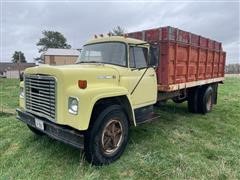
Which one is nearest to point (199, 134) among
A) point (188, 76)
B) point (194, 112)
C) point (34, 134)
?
point (188, 76)

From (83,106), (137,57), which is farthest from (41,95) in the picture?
(137,57)

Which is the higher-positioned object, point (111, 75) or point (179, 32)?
point (179, 32)

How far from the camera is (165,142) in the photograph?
5.50m

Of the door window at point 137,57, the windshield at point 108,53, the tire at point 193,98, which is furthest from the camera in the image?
the tire at point 193,98

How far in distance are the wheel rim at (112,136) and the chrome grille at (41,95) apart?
95 centimetres

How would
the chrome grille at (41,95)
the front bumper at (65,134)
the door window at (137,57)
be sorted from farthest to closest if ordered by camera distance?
the door window at (137,57), the chrome grille at (41,95), the front bumper at (65,134)

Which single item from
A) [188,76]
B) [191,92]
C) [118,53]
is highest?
[118,53]

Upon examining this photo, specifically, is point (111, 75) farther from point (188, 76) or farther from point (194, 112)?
point (194, 112)

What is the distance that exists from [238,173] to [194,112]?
15.1ft

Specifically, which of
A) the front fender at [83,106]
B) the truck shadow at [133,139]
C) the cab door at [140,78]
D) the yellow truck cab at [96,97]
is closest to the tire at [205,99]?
the truck shadow at [133,139]

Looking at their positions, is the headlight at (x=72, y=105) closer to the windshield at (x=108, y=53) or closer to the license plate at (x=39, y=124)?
the license plate at (x=39, y=124)

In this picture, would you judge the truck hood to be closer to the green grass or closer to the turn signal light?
the turn signal light

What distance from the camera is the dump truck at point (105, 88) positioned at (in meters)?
3.92

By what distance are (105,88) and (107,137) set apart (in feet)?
2.92
